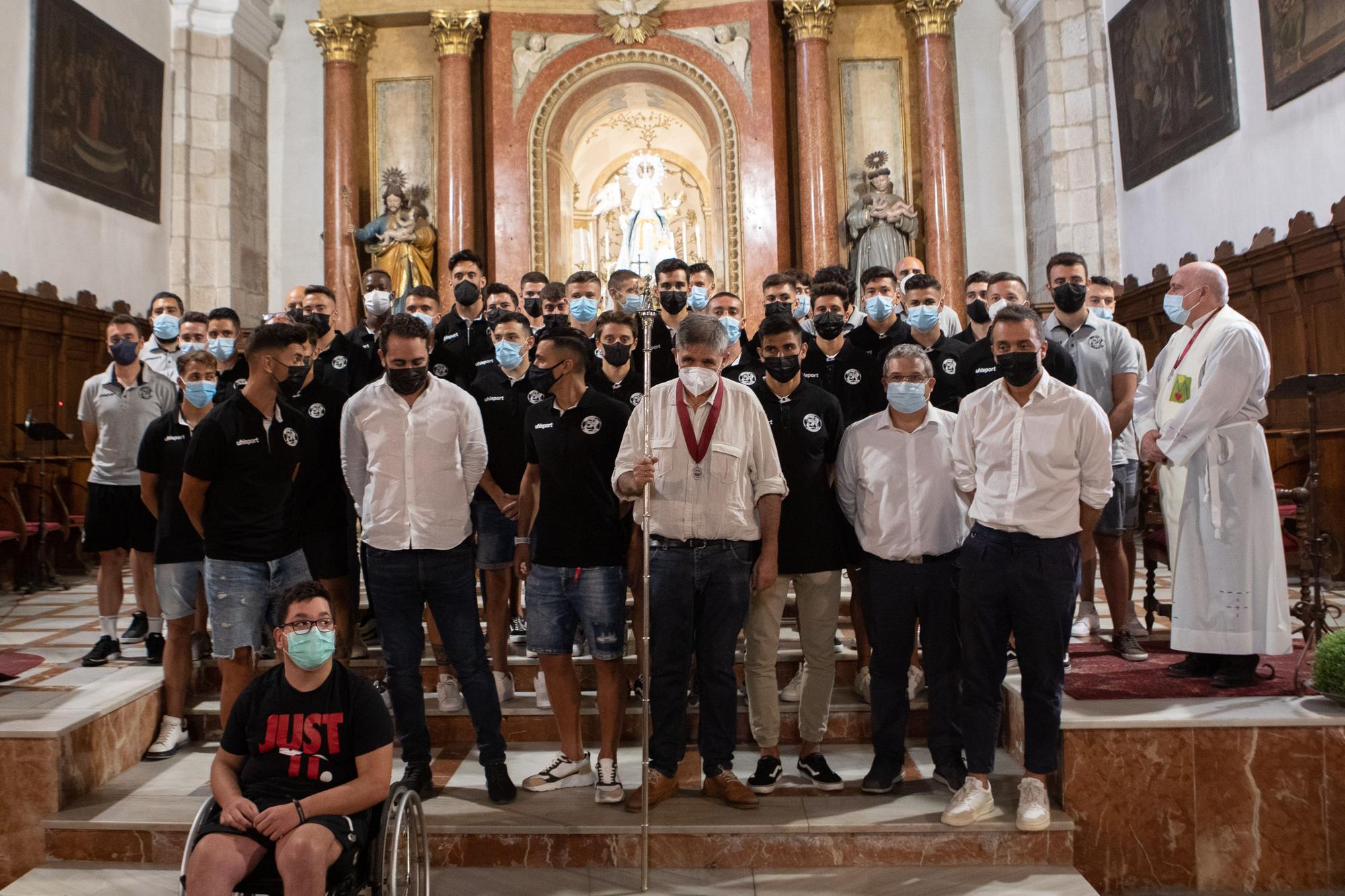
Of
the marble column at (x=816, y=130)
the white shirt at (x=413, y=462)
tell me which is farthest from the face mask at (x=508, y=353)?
the marble column at (x=816, y=130)

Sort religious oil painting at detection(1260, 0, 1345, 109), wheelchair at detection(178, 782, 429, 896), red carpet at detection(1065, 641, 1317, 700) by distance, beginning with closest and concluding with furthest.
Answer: wheelchair at detection(178, 782, 429, 896), red carpet at detection(1065, 641, 1317, 700), religious oil painting at detection(1260, 0, 1345, 109)

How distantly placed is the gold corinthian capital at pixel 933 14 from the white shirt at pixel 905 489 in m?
9.53

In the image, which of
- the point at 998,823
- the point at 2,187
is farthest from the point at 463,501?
the point at 2,187

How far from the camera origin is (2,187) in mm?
9477

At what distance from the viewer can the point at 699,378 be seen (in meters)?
3.91

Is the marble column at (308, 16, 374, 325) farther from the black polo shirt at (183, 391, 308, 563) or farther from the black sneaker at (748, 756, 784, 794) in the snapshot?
the black sneaker at (748, 756, 784, 794)

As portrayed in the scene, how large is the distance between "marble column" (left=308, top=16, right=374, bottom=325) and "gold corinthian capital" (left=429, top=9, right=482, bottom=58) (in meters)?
1.09

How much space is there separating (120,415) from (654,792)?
3670 millimetres

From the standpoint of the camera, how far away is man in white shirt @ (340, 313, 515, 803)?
402 centimetres

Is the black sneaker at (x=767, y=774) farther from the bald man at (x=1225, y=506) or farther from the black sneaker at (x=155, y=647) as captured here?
the black sneaker at (x=155, y=647)

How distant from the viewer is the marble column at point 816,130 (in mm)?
12125

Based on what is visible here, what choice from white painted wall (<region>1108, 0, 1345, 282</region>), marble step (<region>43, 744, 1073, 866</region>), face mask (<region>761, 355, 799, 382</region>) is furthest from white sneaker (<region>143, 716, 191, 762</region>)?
white painted wall (<region>1108, 0, 1345, 282</region>)

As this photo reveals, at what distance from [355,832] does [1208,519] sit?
3.48m

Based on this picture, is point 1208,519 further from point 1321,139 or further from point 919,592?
point 1321,139
